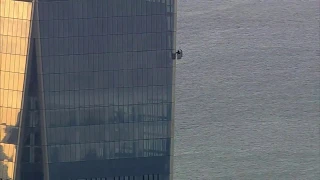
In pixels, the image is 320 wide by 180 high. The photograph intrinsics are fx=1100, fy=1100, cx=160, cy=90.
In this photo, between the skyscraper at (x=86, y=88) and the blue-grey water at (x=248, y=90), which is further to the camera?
the blue-grey water at (x=248, y=90)

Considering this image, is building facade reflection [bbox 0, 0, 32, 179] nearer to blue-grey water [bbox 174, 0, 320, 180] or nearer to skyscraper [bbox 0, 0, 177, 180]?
skyscraper [bbox 0, 0, 177, 180]

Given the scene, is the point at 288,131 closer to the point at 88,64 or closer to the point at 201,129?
the point at 201,129

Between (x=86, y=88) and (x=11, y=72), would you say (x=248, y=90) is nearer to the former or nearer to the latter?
(x=86, y=88)

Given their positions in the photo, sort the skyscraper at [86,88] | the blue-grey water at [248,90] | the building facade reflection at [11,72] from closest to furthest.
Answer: the building facade reflection at [11,72], the skyscraper at [86,88], the blue-grey water at [248,90]

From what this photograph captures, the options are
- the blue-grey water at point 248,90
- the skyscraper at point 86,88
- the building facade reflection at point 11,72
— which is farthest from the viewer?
the blue-grey water at point 248,90

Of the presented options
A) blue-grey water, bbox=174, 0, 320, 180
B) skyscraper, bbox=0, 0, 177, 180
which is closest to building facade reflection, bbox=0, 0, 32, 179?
skyscraper, bbox=0, 0, 177, 180

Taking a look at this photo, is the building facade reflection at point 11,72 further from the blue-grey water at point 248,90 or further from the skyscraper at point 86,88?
the blue-grey water at point 248,90

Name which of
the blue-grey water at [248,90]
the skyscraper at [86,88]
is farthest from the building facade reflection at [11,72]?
the blue-grey water at [248,90]
